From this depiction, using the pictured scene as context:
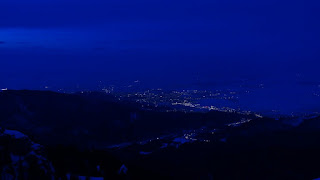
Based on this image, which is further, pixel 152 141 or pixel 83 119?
pixel 83 119

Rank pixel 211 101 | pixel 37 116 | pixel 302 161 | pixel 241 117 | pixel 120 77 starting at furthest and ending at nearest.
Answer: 1. pixel 120 77
2. pixel 211 101
3. pixel 241 117
4. pixel 37 116
5. pixel 302 161

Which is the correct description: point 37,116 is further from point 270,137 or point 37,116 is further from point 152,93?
point 152,93

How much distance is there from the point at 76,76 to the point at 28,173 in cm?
11554

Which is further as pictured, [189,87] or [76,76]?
[76,76]

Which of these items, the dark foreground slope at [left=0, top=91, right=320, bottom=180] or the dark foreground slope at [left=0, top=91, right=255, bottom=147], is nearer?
the dark foreground slope at [left=0, top=91, right=320, bottom=180]

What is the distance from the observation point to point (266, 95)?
111m

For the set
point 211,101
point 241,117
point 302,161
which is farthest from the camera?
point 211,101

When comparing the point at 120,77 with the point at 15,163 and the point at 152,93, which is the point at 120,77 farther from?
the point at 15,163

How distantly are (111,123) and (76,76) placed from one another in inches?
3641

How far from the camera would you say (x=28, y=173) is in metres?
32.0

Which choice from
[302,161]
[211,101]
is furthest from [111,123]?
[211,101]

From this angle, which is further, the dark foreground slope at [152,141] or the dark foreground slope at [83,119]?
the dark foreground slope at [83,119]

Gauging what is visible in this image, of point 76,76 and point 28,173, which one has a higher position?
point 76,76

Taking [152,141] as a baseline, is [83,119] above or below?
above
